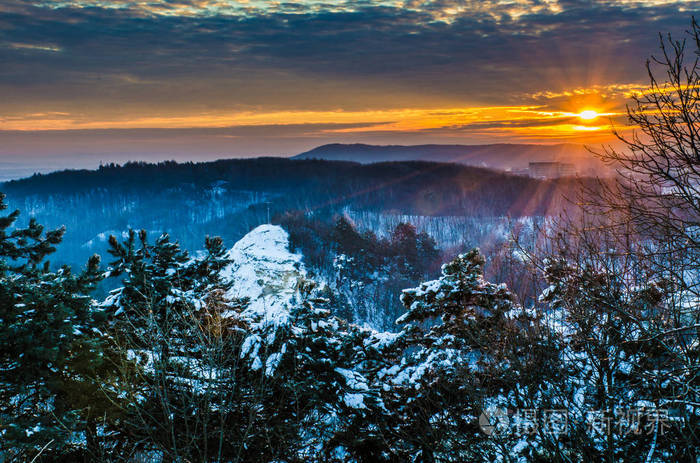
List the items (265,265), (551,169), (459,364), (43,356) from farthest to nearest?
(551,169)
(265,265)
(459,364)
(43,356)

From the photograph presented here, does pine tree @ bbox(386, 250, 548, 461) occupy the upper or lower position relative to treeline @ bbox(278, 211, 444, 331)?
upper

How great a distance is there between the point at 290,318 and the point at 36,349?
6124 mm

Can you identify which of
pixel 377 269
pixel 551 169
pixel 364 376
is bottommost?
pixel 377 269

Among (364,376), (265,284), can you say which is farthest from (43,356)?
(265,284)

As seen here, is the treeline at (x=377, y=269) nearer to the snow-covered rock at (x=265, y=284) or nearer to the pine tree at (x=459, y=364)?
the snow-covered rock at (x=265, y=284)

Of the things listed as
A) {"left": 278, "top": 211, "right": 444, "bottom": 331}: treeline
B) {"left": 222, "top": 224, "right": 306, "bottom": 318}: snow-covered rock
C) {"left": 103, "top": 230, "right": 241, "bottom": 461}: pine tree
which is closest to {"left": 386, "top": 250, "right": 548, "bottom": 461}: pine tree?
{"left": 103, "top": 230, "right": 241, "bottom": 461}: pine tree

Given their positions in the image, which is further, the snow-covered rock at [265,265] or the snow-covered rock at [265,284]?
the snow-covered rock at [265,265]

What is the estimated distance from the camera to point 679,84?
26.4 ft

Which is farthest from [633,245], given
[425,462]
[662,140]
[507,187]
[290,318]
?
[507,187]

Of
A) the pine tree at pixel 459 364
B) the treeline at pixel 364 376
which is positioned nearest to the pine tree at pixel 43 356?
the treeline at pixel 364 376

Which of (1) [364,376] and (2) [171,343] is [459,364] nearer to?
(1) [364,376]

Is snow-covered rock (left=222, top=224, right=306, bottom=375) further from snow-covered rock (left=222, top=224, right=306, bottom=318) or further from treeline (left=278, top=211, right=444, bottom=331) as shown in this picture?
treeline (left=278, top=211, right=444, bottom=331)

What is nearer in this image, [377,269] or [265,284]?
[265,284]

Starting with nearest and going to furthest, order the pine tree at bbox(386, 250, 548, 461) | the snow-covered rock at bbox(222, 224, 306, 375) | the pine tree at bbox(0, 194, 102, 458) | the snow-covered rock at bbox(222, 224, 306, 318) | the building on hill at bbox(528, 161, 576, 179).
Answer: the pine tree at bbox(386, 250, 548, 461), the pine tree at bbox(0, 194, 102, 458), the snow-covered rock at bbox(222, 224, 306, 375), the snow-covered rock at bbox(222, 224, 306, 318), the building on hill at bbox(528, 161, 576, 179)
